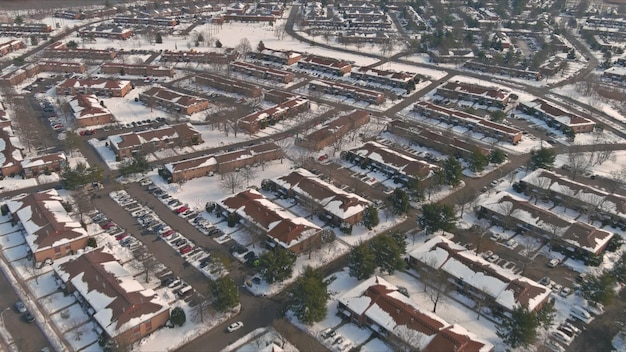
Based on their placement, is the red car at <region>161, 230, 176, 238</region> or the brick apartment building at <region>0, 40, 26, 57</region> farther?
the brick apartment building at <region>0, 40, 26, 57</region>

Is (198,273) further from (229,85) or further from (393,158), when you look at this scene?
(229,85)

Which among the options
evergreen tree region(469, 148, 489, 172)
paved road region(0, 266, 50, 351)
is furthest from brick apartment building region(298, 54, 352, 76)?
paved road region(0, 266, 50, 351)

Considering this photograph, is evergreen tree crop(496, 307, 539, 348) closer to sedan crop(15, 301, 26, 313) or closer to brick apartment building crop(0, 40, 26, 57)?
sedan crop(15, 301, 26, 313)

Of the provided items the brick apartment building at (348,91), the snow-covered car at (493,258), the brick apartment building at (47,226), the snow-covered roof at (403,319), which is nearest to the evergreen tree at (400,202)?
the snow-covered car at (493,258)

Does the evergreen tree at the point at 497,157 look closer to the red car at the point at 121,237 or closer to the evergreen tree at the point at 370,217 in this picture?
the evergreen tree at the point at 370,217

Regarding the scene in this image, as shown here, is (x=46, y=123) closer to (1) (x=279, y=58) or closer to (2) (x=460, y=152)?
(1) (x=279, y=58)

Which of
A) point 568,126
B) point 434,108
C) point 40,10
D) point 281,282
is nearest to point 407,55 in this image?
point 434,108

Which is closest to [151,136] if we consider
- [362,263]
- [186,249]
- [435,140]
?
[186,249]
